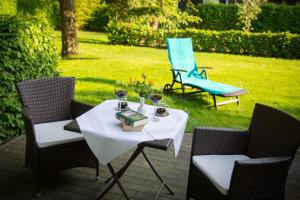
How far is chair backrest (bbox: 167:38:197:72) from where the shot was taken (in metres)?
8.05

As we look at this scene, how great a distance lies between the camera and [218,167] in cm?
327

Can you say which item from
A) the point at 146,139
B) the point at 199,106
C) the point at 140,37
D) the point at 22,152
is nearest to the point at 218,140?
the point at 146,139

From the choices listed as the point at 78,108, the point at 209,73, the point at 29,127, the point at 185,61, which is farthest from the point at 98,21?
the point at 29,127

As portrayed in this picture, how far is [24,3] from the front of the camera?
1176cm

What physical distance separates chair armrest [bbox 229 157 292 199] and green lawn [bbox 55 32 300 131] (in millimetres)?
2899

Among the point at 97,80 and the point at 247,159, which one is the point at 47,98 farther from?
the point at 97,80

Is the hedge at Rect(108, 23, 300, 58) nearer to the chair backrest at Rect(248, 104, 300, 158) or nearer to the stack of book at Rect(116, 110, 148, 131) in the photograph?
the chair backrest at Rect(248, 104, 300, 158)

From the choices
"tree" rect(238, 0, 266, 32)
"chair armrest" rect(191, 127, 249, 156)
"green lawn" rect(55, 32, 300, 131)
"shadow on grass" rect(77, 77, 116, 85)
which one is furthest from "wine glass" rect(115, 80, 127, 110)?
"tree" rect(238, 0, 266, 32)

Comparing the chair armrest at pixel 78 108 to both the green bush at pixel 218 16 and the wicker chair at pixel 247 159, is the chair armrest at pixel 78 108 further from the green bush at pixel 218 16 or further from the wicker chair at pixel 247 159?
the green bush at pixel 218 16

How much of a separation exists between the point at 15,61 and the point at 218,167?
10.8 ft

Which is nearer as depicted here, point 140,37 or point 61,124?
point 61,124

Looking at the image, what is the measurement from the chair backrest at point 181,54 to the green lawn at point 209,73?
2.39 ft

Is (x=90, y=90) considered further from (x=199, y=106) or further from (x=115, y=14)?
(x=115, y=14)

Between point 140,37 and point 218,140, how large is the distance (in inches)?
486
